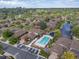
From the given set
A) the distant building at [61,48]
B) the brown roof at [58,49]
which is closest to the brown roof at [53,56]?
the distant building at [61,48]

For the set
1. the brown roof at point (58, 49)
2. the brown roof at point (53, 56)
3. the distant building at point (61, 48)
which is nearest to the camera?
the brown roof at point (53, 56)

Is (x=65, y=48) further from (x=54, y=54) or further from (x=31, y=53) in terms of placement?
(x=31, y=53)

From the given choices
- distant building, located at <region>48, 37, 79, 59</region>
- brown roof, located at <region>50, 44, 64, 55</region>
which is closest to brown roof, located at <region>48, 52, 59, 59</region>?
distant building, located at <region>48, 37, 79, 59</region>

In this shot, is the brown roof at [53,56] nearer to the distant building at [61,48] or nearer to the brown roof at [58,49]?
the distant building at [61,48]

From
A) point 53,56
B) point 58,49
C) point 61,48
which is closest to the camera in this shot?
point 53,56

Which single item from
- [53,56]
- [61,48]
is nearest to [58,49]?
[61,48]

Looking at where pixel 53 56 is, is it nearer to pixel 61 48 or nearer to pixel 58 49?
pixel 58 49

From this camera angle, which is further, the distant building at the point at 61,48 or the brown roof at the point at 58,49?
the brown roof at the point at 58,49

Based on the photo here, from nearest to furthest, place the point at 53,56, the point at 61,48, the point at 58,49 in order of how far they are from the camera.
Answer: the point at 53,56 → the point at 58,49 → the point at 61,48

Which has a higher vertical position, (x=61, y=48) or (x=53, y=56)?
(x=61, y=48)

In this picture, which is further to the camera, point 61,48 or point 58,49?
point 61,48

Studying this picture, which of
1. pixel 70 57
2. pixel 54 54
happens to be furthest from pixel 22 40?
pixel 70 57
